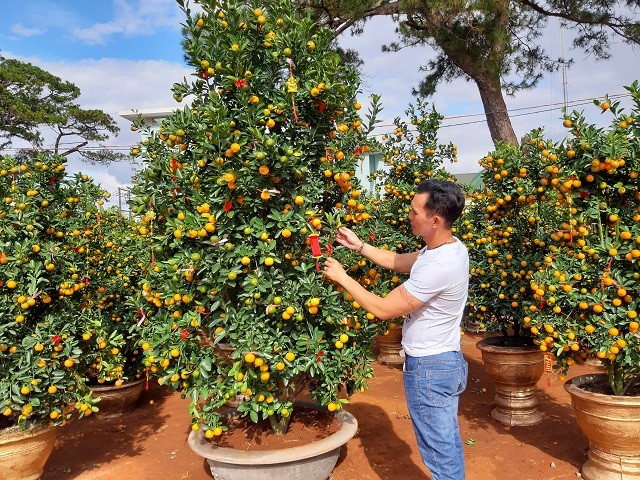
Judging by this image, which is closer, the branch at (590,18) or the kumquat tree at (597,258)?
the kumquat tree at (597,258)

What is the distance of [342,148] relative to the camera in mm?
2941

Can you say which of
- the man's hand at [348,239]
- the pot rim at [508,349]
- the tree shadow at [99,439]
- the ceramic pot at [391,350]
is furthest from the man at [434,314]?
the ceramic pot at [391,350]

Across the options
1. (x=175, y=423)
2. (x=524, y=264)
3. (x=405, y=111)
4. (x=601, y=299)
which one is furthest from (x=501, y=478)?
(x=405, y=111)

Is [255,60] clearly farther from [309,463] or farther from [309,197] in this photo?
[309,463]

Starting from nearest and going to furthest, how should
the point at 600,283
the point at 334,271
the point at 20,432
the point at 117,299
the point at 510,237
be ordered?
the point at 334,271 < the point at 20,432 < the point at 600,283 < the point at 510,237 < the point at 117,299

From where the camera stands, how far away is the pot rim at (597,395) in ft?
9.94

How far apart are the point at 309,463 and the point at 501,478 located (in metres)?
1.41

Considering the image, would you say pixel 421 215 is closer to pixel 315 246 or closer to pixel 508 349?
pixel 315 246

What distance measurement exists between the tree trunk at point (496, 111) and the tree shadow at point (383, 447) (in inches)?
217

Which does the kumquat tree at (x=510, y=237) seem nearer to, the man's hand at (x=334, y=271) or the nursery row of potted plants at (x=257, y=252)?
the nursery row of potted plants at (x=257, y=252)

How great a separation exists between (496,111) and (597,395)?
625 centimetres

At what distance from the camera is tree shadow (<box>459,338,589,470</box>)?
12.6 ft

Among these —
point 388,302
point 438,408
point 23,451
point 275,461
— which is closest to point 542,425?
point 438,408

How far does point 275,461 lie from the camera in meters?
2.77
